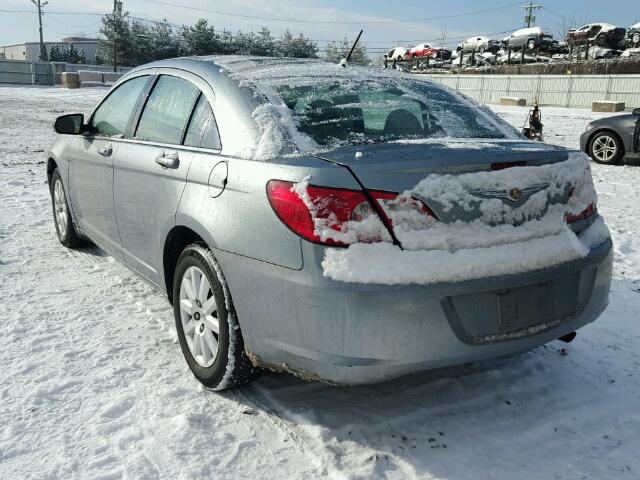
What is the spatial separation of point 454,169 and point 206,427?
152 centimetres

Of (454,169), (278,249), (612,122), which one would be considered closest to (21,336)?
(278,249)

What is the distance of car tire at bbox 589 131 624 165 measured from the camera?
1127 cm

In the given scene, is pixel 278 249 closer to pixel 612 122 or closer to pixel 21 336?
pixel 21 336

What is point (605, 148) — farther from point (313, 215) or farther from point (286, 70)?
point (313, 215)

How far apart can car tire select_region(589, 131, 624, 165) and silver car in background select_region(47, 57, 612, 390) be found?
9.08 metres

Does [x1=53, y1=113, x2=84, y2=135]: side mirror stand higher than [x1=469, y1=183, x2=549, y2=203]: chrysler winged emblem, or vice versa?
[x1=53, y1=113, x2=84, y2=135]: side mirror

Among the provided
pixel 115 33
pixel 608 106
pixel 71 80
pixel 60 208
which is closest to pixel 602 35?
pixel 608 106

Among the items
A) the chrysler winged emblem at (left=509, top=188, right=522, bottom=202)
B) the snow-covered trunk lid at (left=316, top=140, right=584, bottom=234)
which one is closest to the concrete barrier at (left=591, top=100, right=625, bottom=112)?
the snow-covered trunk lid at (left=316, top=140, right=584, bottom=234)

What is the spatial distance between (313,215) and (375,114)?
0.97 m

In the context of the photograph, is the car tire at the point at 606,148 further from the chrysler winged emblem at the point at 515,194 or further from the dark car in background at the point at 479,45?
the dark car in background at the point at 479,45

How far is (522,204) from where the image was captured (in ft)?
8.07

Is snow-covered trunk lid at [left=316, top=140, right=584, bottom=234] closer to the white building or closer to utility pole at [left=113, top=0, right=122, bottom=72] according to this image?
utility pole at [left=113, top=0, right=122, bottom=72]

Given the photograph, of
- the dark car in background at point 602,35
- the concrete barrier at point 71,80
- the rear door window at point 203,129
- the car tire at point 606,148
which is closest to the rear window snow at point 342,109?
the rear door window at point 203,129

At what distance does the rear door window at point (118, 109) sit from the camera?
3867mm
